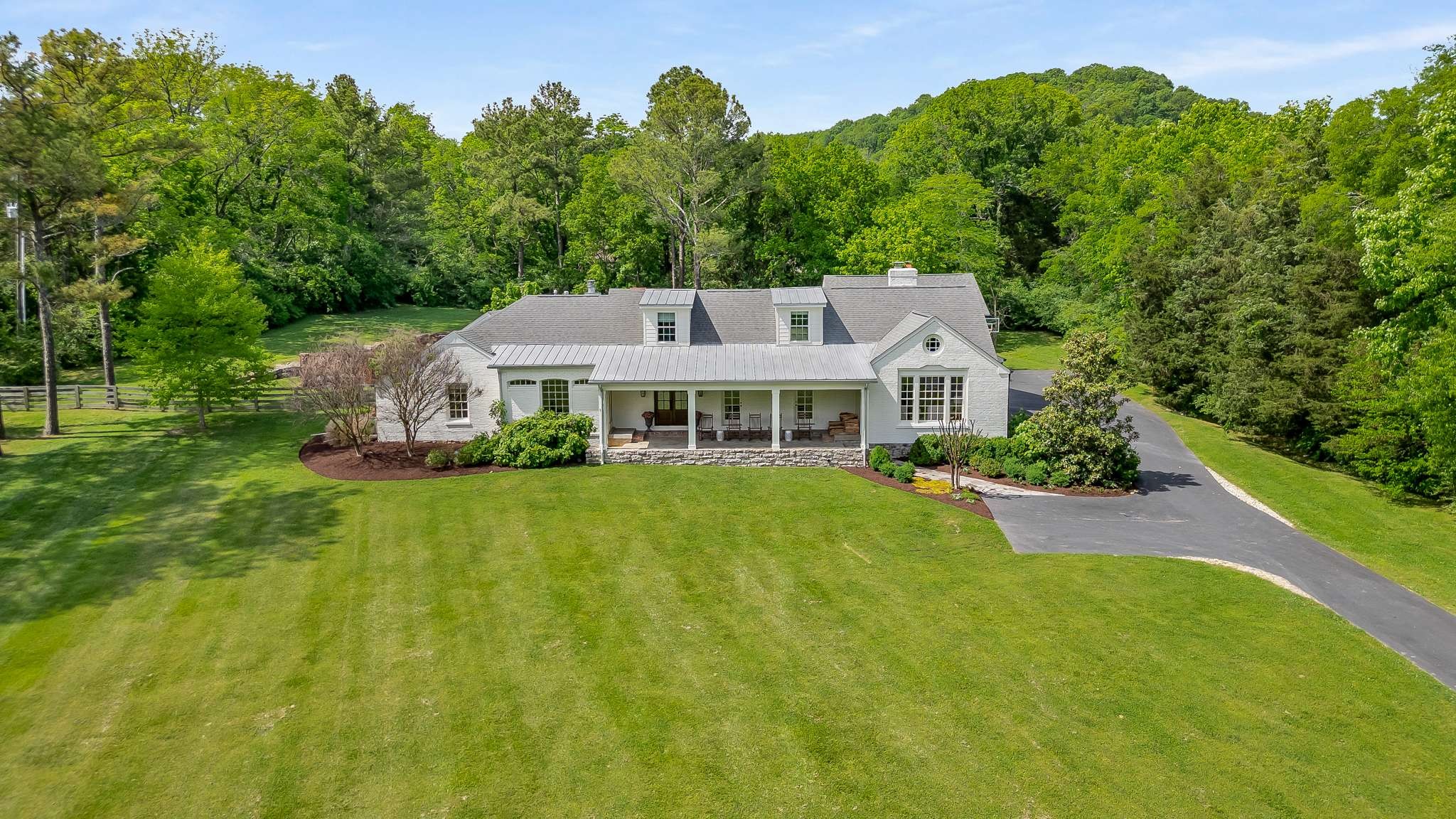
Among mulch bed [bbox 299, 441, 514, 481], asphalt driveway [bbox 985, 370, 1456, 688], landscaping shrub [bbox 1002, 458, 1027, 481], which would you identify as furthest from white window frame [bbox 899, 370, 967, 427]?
mulch bed [bbox 299, 441, 514, 481]

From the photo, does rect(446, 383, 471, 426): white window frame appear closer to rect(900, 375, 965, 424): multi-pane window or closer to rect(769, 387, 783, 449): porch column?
rect(769, 387, 783, 449): porch column

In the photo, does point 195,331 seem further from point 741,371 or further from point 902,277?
point 902,277

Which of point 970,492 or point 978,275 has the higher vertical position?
point 978,275

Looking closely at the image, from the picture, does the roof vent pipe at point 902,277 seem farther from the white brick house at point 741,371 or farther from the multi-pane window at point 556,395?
the multi-pane window at point 556,395

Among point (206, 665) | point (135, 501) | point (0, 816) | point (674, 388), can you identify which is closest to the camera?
point (0, 816)

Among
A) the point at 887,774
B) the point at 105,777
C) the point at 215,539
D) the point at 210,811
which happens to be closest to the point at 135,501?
the point at 215,539

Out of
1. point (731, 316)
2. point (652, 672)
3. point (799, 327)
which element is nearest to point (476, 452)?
point (731, 316)

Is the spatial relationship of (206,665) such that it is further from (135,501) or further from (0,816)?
(135,501)
